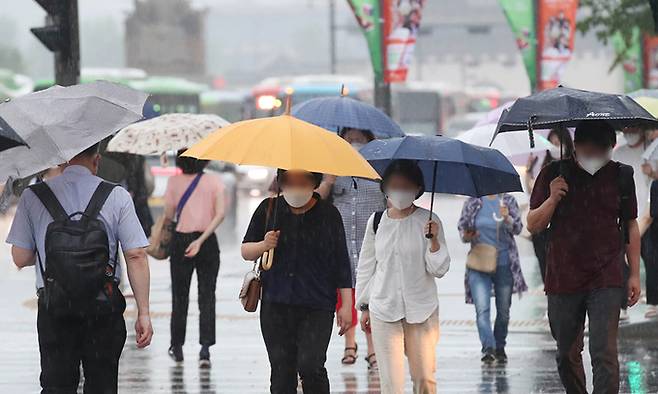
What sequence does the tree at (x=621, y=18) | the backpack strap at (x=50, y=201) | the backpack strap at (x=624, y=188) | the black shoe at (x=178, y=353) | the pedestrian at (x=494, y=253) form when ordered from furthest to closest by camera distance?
1. the tree at (x=621, y=18)
2. the black shoe at (x=178, y=353)
3. the pedestrian at (x=494, y=253)
4. the backpack strap at (x=624, y=188)
5. the backpack strap at (x=50, y=201)

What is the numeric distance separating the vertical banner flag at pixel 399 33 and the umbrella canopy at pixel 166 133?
11577 mm

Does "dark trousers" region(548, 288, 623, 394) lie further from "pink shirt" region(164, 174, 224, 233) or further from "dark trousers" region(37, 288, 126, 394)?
"pink shirt" region(164, 174, 224, 233)

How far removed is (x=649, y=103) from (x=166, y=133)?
372 cm

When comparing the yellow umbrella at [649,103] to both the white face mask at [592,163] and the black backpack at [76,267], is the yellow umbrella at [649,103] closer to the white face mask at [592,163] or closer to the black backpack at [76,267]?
the white face mask at [592,163]

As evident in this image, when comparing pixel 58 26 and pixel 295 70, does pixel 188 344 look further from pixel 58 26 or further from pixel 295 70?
pixel 295 70

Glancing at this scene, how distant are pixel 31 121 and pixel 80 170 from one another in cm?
34

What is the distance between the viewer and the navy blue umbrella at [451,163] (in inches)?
348

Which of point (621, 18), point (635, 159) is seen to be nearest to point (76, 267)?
point (635, 159)

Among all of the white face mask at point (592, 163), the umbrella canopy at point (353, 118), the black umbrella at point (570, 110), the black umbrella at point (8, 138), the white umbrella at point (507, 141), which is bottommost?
the white umbrella at point (507, 141)

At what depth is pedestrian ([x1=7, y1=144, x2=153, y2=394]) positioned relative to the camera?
7438 mm

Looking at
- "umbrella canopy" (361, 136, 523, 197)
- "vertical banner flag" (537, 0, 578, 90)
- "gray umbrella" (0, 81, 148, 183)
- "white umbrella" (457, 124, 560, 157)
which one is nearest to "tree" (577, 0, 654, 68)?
"vertical banner flag" (537, 0, 578, 90)

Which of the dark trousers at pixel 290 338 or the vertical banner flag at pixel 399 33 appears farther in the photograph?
the vertical banner flag at pixel 399 33

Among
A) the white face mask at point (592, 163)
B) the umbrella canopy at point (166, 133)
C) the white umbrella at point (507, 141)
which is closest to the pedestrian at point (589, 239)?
the white face mask at point (592, 163)

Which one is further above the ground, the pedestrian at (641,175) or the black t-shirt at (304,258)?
the black t-shirt at (304,258)
